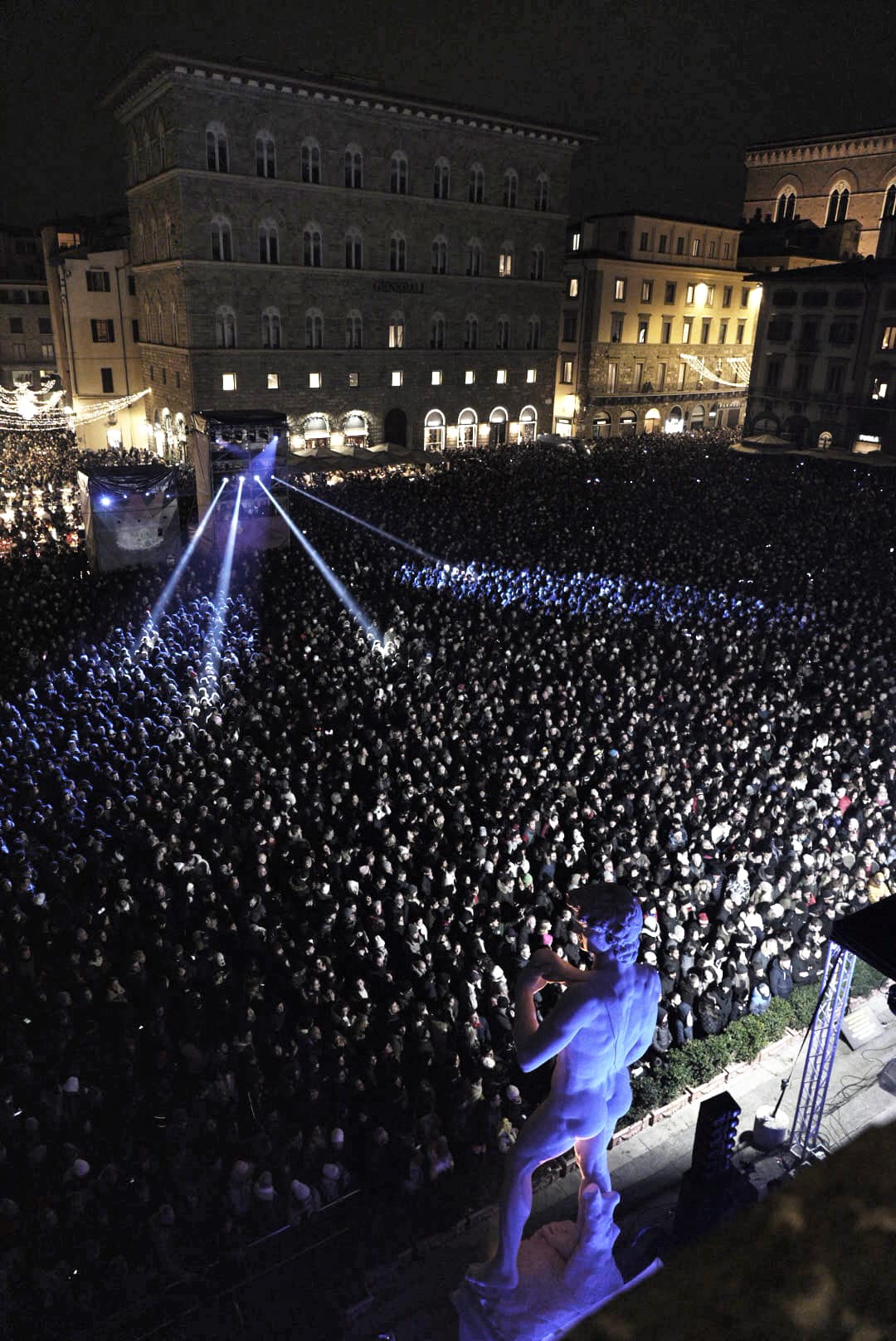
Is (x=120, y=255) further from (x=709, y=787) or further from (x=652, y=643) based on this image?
(x=709, y=787)

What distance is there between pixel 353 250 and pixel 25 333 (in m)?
23.1

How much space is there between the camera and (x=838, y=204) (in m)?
56.7

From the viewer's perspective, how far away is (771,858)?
1120 cm

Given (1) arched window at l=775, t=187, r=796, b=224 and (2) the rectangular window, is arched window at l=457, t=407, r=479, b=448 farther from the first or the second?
(1) arched window at l=775, t=187, r=796, b=224

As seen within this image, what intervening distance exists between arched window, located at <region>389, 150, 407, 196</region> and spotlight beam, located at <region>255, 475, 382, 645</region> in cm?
2270

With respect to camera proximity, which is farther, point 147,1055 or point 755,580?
point 755,580

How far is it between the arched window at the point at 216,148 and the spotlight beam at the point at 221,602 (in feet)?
60.7

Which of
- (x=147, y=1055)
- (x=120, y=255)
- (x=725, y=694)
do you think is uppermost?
(x=120, y=255)

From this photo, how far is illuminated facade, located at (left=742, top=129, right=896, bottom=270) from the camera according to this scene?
177 ft

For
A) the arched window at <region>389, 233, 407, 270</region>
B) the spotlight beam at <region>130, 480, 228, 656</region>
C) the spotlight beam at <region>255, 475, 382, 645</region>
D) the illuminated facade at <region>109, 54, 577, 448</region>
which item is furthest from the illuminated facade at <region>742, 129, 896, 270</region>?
the spotlight beam at <region>130, 480, 228, 656</region>

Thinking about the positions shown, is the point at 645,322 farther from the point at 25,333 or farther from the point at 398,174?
the point at 25,333

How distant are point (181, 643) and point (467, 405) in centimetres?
3266

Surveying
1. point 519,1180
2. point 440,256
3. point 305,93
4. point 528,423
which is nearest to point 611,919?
point 519,1180

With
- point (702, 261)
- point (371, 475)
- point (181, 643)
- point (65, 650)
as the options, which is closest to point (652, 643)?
point (181, 643)
